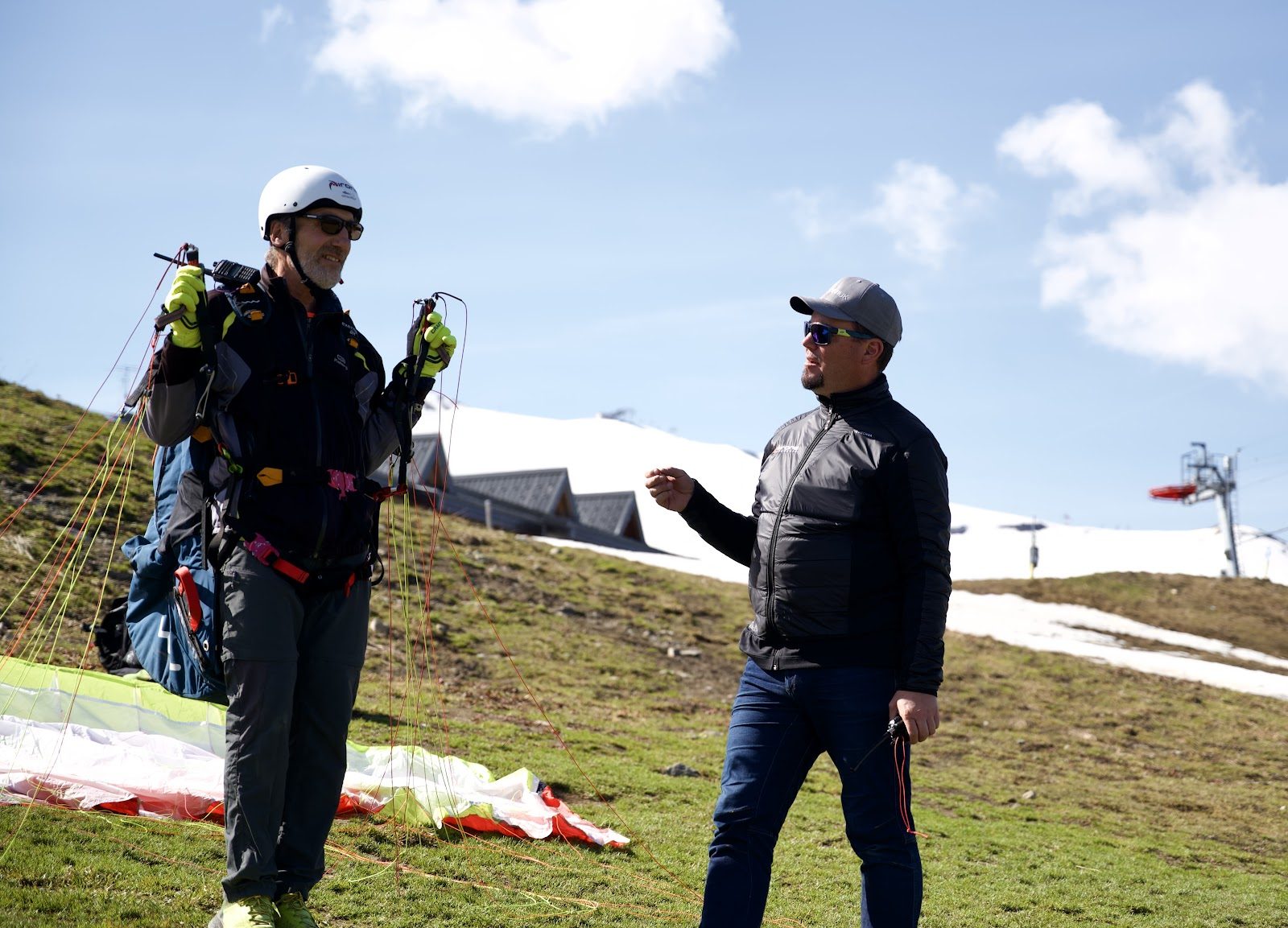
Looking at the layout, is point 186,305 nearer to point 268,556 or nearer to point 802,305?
point 268,556

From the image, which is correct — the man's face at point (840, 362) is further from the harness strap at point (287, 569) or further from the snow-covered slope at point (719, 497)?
the snow-covered slope at point (719, 497)

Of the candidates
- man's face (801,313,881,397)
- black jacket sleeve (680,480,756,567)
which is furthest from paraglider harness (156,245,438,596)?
man's face (801,313,881,397)

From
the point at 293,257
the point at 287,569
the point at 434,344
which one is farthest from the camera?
the point at 434,344

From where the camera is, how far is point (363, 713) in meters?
8.98

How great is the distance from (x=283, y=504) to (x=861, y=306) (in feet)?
6.36

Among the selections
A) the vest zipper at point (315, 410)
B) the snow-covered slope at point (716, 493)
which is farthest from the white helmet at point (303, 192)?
the snow-covered slope at point (716, 493)

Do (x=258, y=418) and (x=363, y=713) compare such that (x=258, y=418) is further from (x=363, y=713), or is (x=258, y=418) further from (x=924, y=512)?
(x=363, y=713)

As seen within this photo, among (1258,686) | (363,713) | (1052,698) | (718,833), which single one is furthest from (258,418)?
(1258,686)

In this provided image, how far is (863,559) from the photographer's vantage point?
3811mm

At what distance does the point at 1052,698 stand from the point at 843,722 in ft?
43.6

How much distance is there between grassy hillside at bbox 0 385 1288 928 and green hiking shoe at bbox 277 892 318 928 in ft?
2.18

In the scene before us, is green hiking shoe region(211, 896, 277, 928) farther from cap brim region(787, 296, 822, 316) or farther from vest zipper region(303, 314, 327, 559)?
cap brim region(787, 296, 822, 316)

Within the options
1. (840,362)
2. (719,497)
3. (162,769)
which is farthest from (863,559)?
(719,497)

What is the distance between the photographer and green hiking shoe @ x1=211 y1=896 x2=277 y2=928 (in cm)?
352
